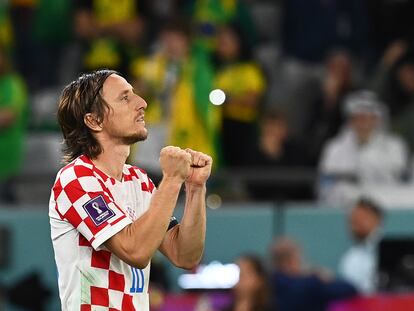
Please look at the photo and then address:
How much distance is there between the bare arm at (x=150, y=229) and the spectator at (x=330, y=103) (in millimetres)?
6083

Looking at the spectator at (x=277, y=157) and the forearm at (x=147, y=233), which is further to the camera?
the spectator at (x=277, y=157)

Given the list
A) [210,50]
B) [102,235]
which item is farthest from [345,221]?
[102,235]

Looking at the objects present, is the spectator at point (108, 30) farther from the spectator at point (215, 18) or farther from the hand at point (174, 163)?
the hand at point (174, 163)

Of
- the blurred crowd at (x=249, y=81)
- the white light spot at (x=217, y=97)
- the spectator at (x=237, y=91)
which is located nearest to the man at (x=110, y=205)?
the blurred crowd at (x=249, y=81)

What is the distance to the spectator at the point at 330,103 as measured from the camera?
11.1 meters

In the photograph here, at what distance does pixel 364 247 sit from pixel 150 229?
5342mm

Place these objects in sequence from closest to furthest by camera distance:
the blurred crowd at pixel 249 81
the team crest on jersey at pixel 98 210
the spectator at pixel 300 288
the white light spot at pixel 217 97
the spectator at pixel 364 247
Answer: the team crest on jersey at pixel 98 210 < the spectator at pixel 300 288 < the spectator at pixel 364 247 < the blurred crowd at pixel 249 81 < the white light spot at pixel 217 97

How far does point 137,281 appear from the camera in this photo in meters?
5.10

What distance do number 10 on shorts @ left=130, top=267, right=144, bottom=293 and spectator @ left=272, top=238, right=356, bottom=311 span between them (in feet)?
13.8

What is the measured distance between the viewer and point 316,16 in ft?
39.2

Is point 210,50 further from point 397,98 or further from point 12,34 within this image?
point 12,34

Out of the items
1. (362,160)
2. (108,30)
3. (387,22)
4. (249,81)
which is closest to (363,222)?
(362,160)

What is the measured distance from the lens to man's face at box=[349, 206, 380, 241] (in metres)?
9.90

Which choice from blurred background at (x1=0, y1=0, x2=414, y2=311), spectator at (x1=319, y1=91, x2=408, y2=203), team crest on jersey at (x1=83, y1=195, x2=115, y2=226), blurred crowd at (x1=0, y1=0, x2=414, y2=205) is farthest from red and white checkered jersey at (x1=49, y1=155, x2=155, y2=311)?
spectator at (x1=319, y1=91, x2=408, y2=203)
